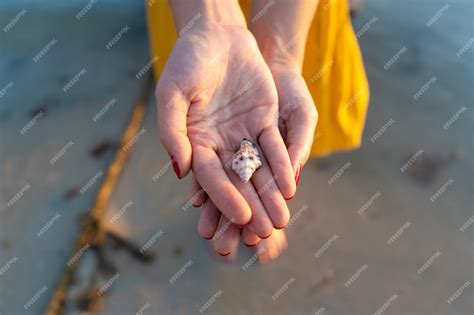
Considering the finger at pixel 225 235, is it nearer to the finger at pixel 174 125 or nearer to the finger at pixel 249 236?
the finger at pixel 249 236

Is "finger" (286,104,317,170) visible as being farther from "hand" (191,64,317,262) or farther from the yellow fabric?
the yellow fabric

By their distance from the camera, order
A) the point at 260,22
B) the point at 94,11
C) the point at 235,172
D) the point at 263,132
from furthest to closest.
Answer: the point at 94,11, the point at 260,22, the point at 263,132, the point at 235,172

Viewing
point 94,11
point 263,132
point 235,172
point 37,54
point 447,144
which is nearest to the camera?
point 235,172

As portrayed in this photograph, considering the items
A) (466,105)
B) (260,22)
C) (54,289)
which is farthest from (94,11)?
(466,105)

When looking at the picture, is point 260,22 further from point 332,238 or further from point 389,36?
point 389,36

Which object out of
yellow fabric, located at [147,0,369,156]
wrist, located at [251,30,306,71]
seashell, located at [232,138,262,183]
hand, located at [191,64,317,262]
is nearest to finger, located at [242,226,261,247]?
hand, located at [191,64,317,262]

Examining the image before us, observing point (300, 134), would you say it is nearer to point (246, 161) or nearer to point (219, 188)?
point (246, 161)

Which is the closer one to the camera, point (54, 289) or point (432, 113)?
point (54, 289)
